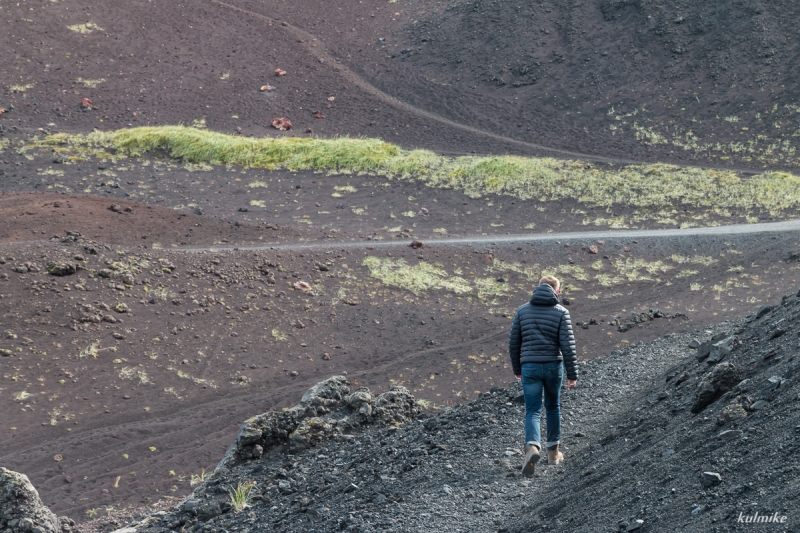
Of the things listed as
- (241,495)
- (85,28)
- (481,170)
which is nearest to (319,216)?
(481,170)

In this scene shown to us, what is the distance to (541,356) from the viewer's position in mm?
8273

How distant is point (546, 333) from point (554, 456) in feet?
4.26

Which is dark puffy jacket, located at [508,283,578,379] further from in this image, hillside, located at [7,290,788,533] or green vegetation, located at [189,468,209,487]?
green vegetation, located at [189,468,209,487]

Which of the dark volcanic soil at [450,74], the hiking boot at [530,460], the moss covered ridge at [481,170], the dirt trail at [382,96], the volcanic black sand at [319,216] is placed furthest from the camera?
the dark volcanic soil at [450,74]

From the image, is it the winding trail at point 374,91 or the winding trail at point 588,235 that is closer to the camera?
the winding trail at point 588,235

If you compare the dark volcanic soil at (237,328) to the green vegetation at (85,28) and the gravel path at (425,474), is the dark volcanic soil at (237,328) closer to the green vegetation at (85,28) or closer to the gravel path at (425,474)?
the gravel path at (425,474)

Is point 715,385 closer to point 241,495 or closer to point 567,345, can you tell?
point 567,345

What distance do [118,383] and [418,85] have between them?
975 inches

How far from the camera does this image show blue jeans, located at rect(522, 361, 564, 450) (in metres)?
8.30

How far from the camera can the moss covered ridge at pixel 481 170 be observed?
84.3 ft

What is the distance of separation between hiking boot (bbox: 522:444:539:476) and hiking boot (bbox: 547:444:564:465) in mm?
367

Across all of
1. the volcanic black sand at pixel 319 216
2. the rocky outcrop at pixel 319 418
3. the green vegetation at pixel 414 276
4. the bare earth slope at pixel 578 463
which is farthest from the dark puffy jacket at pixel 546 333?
the green vegetation at pixel 414 276

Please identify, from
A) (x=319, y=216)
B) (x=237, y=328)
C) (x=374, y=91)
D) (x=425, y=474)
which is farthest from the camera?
(x=374, y=91)

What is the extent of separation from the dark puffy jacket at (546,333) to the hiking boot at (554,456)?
820mm
